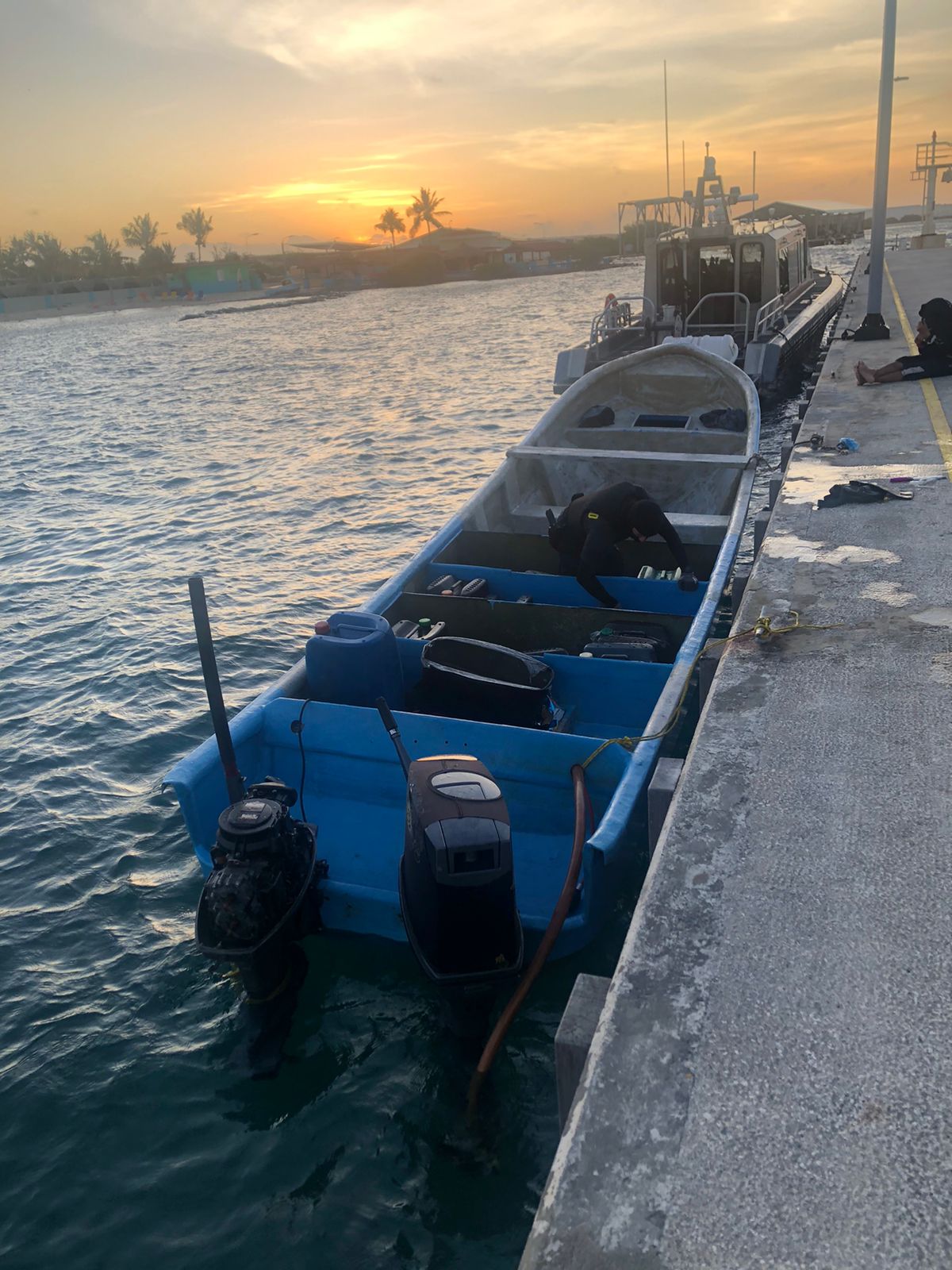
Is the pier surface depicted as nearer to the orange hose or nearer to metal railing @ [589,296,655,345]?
the orange hose

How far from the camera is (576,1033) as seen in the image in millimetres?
2953

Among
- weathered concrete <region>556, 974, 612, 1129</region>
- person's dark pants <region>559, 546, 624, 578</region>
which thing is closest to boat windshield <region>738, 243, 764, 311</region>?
person's dark pants <region>559, 546, 624, 578</region>

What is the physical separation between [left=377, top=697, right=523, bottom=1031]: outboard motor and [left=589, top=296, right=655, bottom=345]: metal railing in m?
21.5

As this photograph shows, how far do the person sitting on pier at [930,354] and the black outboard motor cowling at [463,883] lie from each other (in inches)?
500

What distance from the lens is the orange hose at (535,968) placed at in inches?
167

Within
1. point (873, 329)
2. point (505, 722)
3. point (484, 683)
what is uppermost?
point (873, 329)

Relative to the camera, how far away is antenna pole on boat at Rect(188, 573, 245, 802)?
521 cm

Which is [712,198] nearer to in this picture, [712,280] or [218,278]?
[712,280]

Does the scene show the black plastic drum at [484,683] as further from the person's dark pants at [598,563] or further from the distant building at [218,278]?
the distant building at [218,278]

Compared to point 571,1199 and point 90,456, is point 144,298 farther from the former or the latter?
point 571,1199

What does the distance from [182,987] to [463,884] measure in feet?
8.60

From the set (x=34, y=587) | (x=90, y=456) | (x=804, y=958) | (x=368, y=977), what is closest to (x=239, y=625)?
(x=34, y=587)

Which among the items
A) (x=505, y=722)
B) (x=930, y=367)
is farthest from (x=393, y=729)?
(x=930, y=367)

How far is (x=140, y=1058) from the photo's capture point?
503 cm
